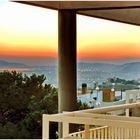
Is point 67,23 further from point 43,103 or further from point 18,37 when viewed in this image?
point 43,103

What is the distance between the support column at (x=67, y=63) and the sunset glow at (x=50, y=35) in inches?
4.9

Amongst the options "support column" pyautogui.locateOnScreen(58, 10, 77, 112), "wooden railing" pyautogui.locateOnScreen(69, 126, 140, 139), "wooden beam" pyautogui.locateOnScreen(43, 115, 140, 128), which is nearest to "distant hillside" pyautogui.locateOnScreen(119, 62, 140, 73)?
"support column" pyautogui.locateOnScreen(58, 10, 77, 112)

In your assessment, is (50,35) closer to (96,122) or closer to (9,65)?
(9,65)

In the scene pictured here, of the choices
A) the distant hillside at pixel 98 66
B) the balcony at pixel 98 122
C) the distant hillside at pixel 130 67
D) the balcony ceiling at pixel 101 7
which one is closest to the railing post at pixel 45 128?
the balcony at pixel 98 122

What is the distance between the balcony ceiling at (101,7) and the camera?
5.66 metres

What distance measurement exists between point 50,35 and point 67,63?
641 mm

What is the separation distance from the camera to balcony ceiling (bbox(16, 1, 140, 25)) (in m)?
5.66

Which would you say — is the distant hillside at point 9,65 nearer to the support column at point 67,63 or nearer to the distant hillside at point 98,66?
the support column at point 67,63

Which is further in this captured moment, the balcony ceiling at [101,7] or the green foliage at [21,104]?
the balcony ceiling at [101,7]

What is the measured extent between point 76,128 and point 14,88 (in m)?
1.67

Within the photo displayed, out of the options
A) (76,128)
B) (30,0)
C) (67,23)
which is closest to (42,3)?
(30,0)

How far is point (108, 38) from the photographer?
22.0 ft

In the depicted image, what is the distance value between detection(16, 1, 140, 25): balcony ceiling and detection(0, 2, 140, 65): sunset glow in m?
0.13

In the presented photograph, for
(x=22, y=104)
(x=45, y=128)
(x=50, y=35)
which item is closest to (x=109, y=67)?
(x=50, y=35)
